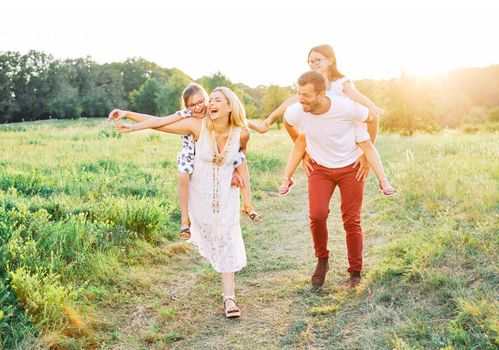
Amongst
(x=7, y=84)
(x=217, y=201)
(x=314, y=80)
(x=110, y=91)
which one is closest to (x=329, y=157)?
(x=314, y=80)

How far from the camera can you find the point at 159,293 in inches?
195

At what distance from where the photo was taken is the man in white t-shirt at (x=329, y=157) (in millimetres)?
4598

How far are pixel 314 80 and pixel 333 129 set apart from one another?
0.57 meters

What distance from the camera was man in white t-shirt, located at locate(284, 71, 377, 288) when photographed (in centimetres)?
460

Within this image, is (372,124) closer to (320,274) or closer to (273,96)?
(320,274)

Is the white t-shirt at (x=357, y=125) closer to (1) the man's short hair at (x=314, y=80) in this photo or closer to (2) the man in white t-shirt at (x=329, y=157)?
(2) the man in white t-shirt at (x=329, y=157)

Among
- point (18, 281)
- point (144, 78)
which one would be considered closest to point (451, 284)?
point (18, 281)

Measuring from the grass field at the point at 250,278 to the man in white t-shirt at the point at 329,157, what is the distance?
16.7 inches

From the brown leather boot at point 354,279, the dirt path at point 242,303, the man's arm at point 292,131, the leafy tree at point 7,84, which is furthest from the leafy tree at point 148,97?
the brown leather boot at point 354,279

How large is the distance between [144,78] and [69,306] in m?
101

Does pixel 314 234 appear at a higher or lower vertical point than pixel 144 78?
lower

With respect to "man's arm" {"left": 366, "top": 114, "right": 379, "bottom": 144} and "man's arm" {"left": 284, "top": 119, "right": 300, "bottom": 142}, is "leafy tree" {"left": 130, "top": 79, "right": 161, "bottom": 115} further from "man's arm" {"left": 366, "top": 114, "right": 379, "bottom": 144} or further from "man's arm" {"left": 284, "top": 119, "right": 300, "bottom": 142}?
"man's arm" {"left": 366, "top": 114, "right": 379, "bottom": 144}

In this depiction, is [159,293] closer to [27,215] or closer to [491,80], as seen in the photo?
[27,215]

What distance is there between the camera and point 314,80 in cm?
441
